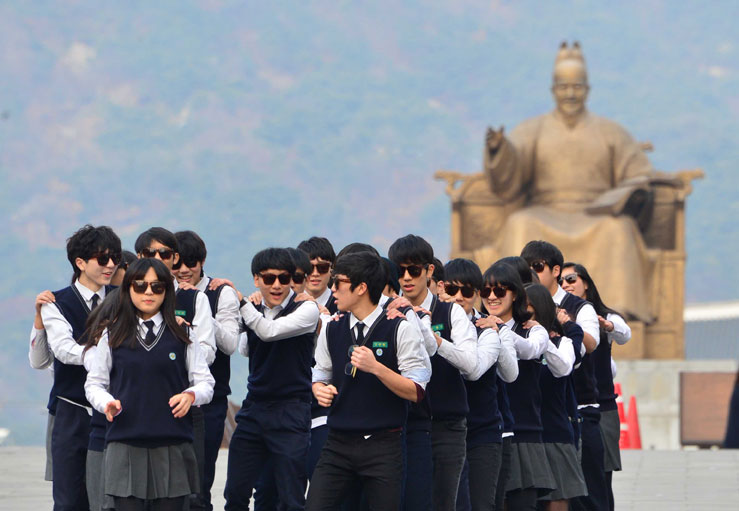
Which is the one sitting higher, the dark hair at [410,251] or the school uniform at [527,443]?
the dark hair at [410,251]

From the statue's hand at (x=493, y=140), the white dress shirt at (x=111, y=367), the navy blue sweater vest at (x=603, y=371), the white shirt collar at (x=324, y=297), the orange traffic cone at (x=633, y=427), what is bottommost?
the orange traffic cone at (x=633, y=427)

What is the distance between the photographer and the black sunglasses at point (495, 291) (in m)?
5.94

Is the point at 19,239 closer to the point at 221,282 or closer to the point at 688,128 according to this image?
the point at 688,128

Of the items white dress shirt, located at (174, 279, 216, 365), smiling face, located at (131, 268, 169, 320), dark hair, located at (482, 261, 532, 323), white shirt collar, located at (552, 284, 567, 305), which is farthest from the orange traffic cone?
smiling face, located at (131, 268, 169, 320)

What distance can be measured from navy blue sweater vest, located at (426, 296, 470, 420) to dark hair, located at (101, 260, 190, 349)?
1045 mm

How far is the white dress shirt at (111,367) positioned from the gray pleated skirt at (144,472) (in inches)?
6.2

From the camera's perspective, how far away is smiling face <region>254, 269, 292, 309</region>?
589 cm

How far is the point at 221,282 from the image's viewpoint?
19.5ft

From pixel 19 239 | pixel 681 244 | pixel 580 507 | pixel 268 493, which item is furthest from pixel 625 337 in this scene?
pixel 19 239

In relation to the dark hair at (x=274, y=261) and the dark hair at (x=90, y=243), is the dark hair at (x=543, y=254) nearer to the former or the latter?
the dark hair at (x=274, y=261)

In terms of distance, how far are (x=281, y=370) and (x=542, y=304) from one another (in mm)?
1144

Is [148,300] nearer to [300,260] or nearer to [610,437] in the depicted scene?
[300,260]

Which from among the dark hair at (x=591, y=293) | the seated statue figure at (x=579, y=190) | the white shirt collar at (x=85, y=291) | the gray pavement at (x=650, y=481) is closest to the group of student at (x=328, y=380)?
the white shirt collar at (x=85, y=291)

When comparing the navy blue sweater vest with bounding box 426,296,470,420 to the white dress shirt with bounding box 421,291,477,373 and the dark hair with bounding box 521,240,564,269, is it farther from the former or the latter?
the dark hair with bounding box 521,240,564,269
